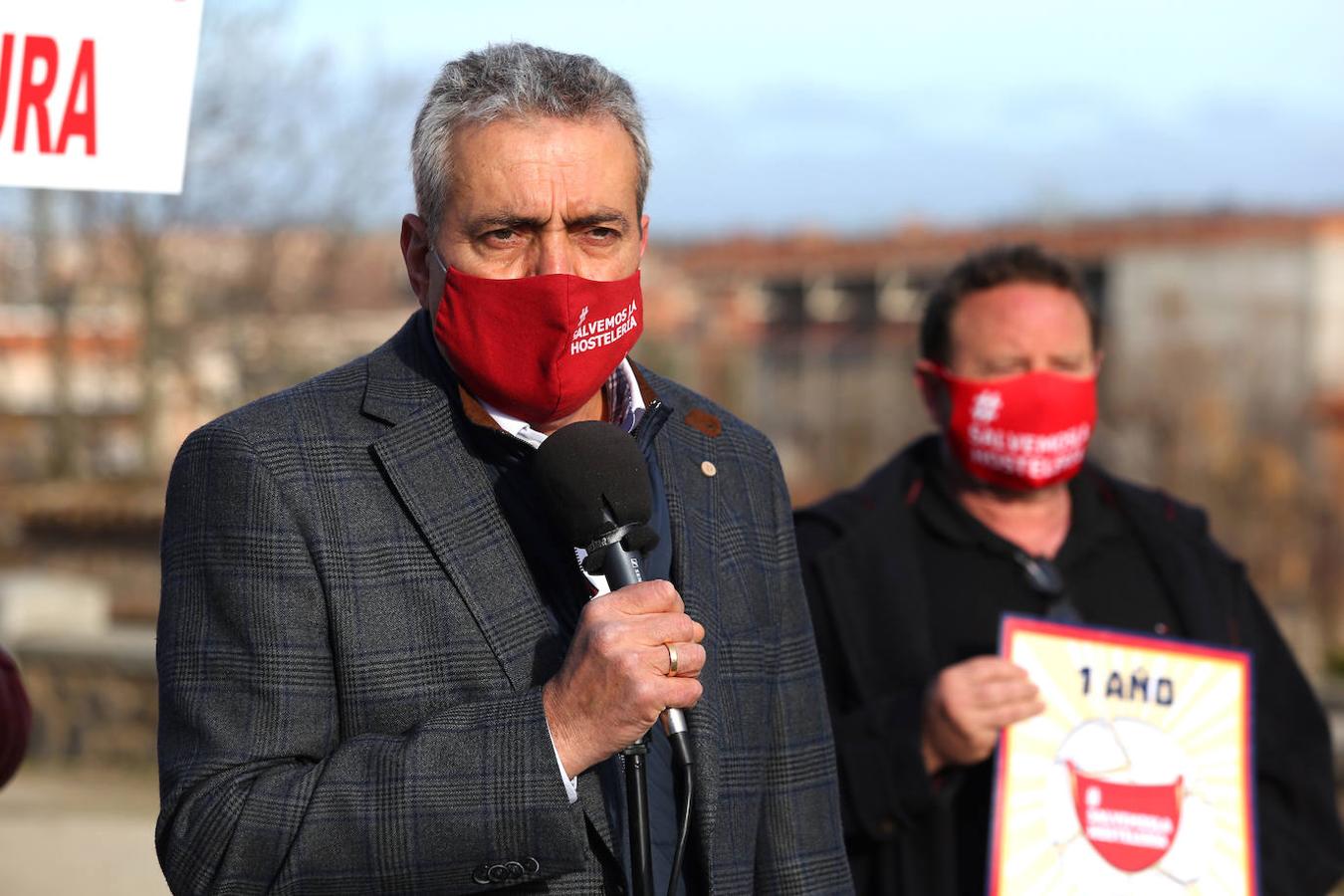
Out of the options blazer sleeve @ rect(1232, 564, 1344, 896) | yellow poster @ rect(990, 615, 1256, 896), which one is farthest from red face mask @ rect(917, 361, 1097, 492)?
→ blazer sleeve @ rect(1232, 564, 1344, 896)

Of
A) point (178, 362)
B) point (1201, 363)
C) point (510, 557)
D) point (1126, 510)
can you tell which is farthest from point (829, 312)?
point (510, 557)

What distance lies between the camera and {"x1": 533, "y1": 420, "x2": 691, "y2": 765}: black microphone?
224 cm

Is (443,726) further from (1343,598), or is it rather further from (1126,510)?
(1343,598)

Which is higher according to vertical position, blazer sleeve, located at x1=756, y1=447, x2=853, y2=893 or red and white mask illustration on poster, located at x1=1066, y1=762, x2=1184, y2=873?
blazer sleeve, located at x1=756, y1=447, x2=853, y2=893

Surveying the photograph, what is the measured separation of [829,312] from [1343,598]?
12.7 metres

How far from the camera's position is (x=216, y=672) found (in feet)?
7.54

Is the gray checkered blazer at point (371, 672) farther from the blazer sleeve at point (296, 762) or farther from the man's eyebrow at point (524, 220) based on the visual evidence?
the man's eyebrow at point (524, 220)

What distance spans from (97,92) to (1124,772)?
2.35m

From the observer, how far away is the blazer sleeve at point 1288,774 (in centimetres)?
380

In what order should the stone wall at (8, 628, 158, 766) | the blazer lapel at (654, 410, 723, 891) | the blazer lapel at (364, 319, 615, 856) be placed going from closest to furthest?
the blazer lapel at (364, 319, 615, 856), the blazer lapel at (654, 410, 723, 891), the stone wall at (8, 628, 158, 766)

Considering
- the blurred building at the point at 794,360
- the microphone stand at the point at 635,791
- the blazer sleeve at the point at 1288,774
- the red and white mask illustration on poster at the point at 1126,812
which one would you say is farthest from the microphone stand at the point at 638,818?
the blurred building at the point at 794,360

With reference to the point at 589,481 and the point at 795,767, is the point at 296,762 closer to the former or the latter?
the point at 589,481

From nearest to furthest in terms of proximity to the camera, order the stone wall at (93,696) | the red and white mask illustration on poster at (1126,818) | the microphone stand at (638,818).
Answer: the microphone stand at (638,818) < the red and white mask illustration on poster at (1126,818) < the stone wall at (93,696)

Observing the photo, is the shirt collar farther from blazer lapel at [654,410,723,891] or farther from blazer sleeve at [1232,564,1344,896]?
blazer sleeve at [1232,564,1344,896]
